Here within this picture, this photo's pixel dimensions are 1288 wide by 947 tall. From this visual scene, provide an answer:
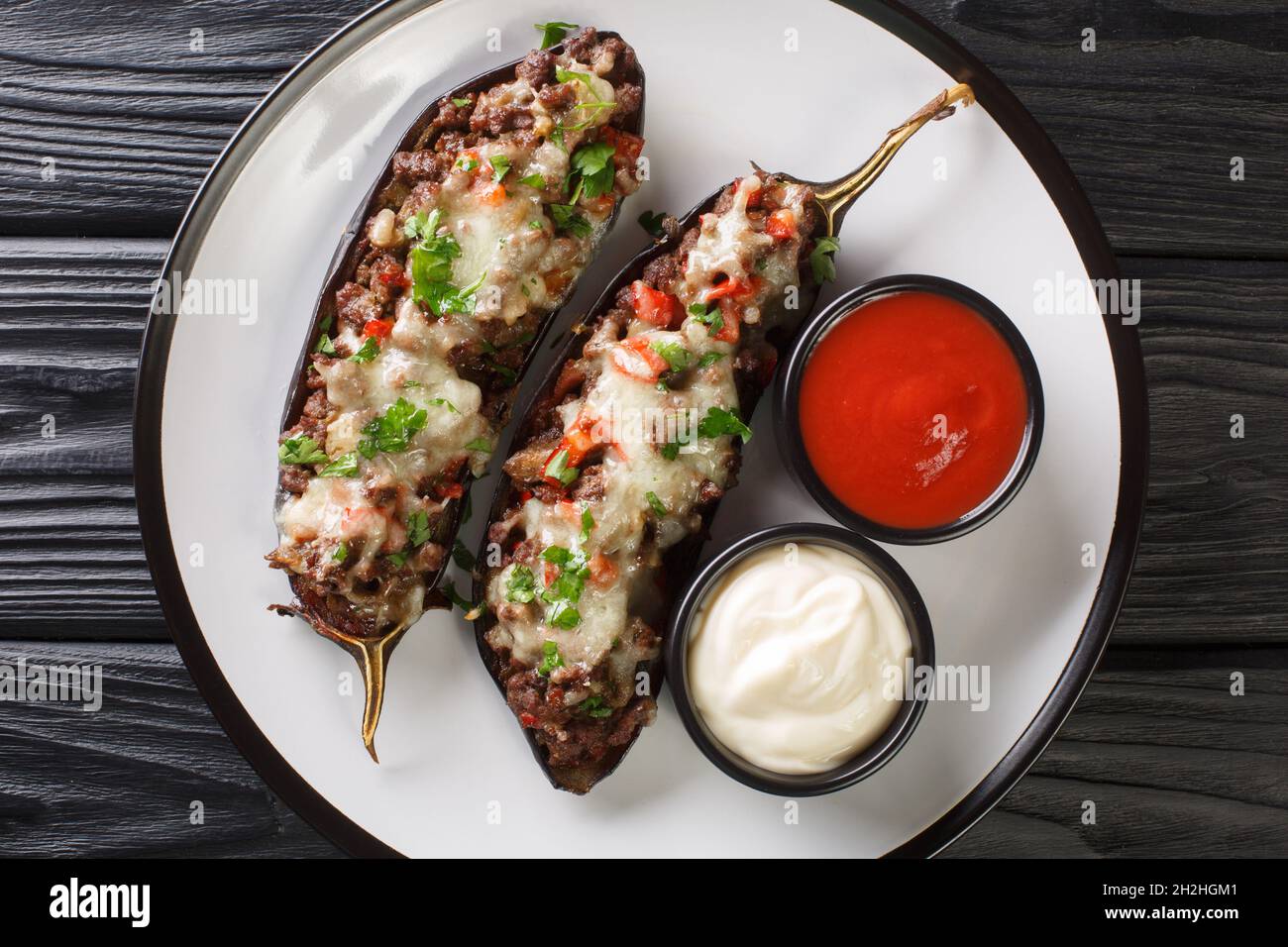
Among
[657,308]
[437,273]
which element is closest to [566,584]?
[657,308]

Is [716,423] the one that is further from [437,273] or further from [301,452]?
[301,452]

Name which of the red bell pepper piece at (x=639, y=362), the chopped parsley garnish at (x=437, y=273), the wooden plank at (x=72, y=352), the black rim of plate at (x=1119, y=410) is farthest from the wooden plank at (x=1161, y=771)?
the wooden plank at (x=72, y=352)

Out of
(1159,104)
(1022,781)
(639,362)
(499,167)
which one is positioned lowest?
(1022,781)

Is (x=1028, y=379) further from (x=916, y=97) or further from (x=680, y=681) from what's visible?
(x=680, y=681)

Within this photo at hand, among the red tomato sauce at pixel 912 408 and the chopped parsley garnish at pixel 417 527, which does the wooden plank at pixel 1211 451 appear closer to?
the red tomato sauce at pixel 912 408

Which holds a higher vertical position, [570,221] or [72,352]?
[570,221]
